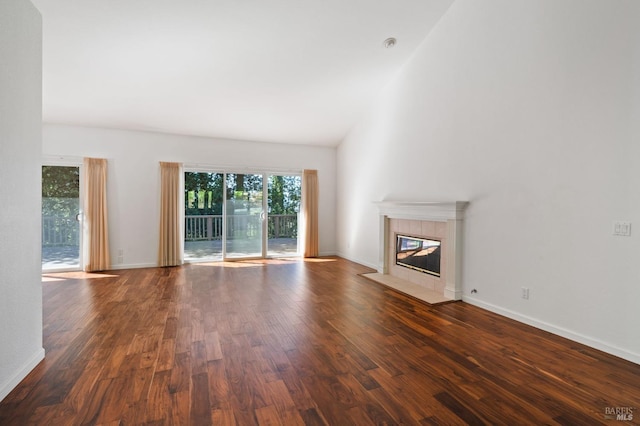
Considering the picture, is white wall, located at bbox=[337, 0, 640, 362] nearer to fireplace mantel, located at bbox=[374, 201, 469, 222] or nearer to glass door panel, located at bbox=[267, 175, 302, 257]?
fireplace mantel, located at bbox=[374, 201, 469, 222]

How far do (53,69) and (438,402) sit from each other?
18.2ft

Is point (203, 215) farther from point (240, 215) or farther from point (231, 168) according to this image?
point (231, 168)

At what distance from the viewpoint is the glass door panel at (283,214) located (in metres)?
7.04

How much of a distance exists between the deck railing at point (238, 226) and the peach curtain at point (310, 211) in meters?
0.34

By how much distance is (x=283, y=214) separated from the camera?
7.17 meters

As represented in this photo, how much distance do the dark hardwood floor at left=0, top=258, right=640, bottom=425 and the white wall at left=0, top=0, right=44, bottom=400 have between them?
0.85 feet

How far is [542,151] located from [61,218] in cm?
720

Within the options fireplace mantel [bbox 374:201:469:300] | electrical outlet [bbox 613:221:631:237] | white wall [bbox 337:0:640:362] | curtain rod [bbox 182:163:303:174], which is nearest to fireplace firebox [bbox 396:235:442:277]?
fireplace mantel [bbox 374:201:469:300]

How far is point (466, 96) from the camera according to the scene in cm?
388

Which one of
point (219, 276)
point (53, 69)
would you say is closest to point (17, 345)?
point (219, 276)

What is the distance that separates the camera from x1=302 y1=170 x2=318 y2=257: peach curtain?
23.3 feet

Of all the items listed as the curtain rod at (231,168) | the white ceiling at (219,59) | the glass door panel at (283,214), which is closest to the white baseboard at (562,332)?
the white ceiling at (219,59)

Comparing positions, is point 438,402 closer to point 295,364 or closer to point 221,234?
point 295,364

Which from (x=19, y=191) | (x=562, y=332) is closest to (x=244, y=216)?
(x=19, y=191)
